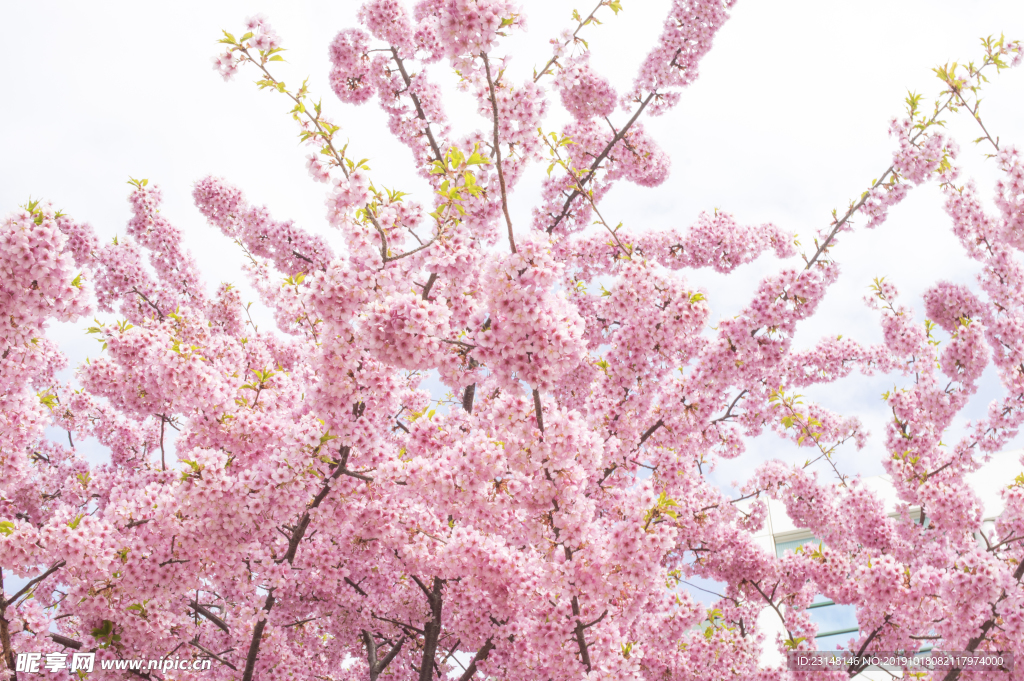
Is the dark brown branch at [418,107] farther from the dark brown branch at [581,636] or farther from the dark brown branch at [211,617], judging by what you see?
the dark brown branch at [211,617]

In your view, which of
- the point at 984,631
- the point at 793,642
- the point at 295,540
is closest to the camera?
the point at 295,540

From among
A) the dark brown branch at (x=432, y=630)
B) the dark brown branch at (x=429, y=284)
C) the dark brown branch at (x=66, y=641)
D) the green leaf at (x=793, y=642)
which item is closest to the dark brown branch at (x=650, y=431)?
the dark brown branch at (x=432, y=630)

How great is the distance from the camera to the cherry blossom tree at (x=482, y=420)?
4.49m

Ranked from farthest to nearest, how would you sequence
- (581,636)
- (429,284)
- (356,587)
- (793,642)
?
(793,642) → (356,587) → (581,636) → (429,284)

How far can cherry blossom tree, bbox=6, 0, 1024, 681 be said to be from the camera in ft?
14.7

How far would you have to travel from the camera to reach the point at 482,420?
17.9ft

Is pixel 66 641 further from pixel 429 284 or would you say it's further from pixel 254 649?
pixel 429 284

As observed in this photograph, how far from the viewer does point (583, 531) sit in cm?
468

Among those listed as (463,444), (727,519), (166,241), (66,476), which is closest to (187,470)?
(463,444)

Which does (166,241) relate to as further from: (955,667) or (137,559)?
(955,667)

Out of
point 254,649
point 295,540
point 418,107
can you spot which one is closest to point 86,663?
point 254,649

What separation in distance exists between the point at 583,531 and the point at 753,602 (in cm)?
580

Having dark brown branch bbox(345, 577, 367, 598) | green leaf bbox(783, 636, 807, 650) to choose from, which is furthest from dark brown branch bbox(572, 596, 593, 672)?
green leaf bbox(783, 636, 807, 650)

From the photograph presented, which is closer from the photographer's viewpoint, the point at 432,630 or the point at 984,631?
the point at 984,631
